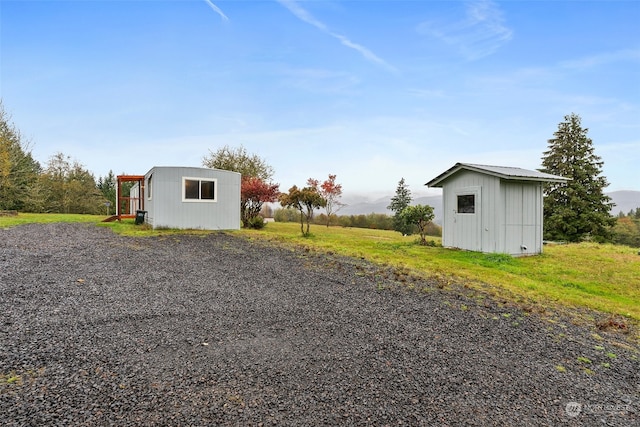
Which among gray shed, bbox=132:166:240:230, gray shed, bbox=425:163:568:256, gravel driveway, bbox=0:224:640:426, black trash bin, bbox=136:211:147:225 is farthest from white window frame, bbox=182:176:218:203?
gray shed, bbox=425:163:568:256

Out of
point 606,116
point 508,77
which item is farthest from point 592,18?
point 606,116

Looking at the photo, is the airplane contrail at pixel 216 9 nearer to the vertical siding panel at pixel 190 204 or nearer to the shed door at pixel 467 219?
the vertical siding panel at pixel 190 204

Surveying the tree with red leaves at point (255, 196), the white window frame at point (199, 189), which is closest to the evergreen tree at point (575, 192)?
the tree with red leaves at point (255, 196)

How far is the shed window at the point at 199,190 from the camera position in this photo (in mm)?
13078

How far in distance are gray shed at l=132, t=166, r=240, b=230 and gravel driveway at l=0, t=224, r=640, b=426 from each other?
7.82m

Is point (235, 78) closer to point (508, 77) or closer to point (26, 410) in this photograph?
point (508, 77)

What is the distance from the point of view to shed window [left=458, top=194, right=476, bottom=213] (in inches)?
407

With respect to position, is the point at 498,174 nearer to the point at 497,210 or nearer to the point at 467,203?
the point at 497,210

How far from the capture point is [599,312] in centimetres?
464

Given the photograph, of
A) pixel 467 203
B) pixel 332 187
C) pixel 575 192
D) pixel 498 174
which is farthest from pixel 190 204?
pixel 575 192

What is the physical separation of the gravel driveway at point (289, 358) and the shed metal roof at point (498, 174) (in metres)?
6.09

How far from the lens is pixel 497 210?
9.64m

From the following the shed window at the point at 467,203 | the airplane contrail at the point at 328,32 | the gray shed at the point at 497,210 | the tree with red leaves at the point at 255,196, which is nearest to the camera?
the gray shed at the point at 497,210

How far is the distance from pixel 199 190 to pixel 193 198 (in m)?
0.42
